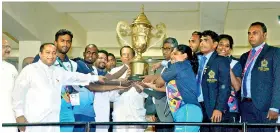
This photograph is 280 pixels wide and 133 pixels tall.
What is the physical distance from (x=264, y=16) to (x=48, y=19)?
152 inches

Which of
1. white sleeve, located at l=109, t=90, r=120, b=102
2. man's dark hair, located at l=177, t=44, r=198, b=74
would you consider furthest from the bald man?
man's dark hair, located at l=177, t=44, r=198, b=74

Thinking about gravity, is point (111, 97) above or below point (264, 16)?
below

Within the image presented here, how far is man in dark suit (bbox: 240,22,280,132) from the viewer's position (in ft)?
14.8

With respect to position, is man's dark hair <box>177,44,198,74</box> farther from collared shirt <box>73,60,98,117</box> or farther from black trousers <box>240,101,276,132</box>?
collared shirt <box>73,60,98,117</box>

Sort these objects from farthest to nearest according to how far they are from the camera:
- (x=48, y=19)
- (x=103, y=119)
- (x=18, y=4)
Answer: (x=48, y=19) → (x=18, y=4) → (x=103, y=119)

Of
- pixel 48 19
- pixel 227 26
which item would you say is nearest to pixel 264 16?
pixel 227 26

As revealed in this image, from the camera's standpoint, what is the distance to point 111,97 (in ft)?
17.7

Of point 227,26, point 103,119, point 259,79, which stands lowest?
point 103,119

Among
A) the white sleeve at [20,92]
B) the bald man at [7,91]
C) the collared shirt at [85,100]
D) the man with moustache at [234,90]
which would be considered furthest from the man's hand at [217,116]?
the bald man at [7,91]

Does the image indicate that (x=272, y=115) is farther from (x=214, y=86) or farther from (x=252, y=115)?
(x=214, y=86)

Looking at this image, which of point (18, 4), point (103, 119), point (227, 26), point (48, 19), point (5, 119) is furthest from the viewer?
point (227, 26)

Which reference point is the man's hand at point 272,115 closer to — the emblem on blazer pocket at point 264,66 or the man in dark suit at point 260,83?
the man in dark suit at point 260,83

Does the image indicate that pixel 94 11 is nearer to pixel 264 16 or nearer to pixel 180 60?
pixel 264 16

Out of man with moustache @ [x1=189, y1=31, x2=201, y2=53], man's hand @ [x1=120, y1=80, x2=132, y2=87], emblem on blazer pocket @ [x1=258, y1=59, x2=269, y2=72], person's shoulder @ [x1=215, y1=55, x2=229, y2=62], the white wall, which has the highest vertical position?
the white wall
